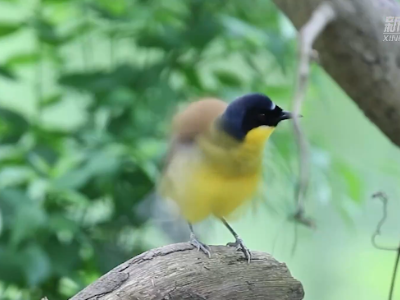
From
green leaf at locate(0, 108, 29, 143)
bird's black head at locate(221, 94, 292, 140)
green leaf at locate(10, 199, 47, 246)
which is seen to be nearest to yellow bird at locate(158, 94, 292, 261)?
bird's black head at locate(221, 94, 292, 140)

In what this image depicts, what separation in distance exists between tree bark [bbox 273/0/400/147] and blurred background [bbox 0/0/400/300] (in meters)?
0.18

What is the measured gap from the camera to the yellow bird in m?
0.64

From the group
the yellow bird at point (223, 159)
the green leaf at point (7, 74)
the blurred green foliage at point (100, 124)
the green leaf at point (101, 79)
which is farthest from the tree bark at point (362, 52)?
the green leaf at point (7, 74)

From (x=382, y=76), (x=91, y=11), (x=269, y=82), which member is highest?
(x=91, y=11)

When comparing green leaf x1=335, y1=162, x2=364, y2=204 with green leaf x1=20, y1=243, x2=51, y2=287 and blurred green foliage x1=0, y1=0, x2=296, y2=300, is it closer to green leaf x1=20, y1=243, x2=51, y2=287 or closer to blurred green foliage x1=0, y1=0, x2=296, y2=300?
blurred green foliage x1=0, y1=0, x2=296, y2=300

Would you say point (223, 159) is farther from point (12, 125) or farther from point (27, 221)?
point (12, 125)

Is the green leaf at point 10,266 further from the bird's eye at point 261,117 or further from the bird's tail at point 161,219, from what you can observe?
the bird's eye at point 261,117

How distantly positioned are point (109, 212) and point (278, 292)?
44 cm

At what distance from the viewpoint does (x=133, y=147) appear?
3.04 ft

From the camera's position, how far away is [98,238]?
1.01 m

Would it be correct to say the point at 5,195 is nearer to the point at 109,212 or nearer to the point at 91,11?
the point at 109,212

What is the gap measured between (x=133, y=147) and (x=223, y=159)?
30 cm

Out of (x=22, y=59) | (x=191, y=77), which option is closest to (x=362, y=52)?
(x=191, y=77)

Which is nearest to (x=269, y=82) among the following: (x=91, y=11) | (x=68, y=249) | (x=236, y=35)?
(x=236, y=35)
